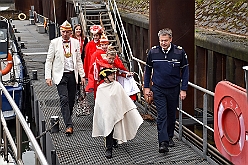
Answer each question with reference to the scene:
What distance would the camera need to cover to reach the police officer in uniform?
6.71m

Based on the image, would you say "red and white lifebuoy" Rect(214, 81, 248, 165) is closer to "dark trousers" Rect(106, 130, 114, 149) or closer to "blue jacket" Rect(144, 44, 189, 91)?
"blue jacket" Rect(144, 44, 189, 91)

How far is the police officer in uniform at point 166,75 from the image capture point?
22.0ft

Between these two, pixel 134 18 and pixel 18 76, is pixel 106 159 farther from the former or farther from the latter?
pixel 134 18

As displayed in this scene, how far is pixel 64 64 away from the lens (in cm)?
790

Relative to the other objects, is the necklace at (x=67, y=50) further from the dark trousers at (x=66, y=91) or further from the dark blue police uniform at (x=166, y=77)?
the dark blue police uniform at (x=166, y=77)

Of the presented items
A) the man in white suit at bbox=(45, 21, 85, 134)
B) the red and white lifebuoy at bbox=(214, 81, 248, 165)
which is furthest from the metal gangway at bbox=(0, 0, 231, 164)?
the red and white lifebuoy at bbox=(214, 81, 248, 165)

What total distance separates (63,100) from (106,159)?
4.52ft

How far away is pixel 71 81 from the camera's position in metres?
8.03

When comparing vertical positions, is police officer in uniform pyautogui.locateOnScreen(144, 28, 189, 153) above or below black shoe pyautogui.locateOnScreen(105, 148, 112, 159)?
above

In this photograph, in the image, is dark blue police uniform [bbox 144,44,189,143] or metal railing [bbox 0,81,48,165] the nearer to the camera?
metal railing [bbox 0,81,48,165]

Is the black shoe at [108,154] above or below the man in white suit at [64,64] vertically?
below

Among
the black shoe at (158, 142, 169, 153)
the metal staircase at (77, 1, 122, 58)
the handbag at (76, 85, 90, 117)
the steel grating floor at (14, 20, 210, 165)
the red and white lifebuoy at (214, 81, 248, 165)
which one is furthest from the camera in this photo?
the metal staircase at (77, 1, 122, 58)

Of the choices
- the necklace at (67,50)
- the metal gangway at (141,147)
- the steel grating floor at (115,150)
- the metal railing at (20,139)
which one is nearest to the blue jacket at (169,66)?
the metal gangway at (141,147)

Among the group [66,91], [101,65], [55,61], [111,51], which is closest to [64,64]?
[55,61]
